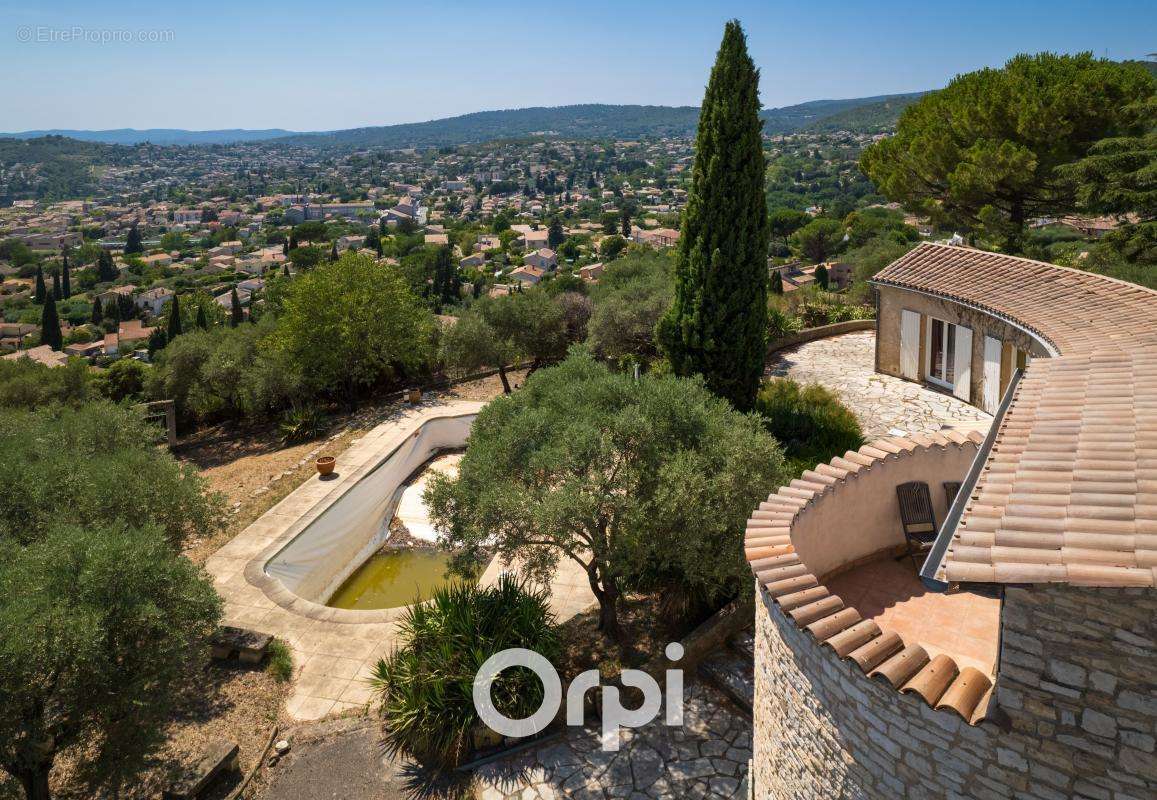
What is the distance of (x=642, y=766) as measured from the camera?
790cm

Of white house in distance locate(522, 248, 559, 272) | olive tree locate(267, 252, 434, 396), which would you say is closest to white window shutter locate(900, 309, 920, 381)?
olive tree locate(267, 252, 434, 396)

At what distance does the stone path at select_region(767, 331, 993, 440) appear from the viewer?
48.4 feet

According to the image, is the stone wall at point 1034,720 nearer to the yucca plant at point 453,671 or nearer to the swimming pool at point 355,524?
the yucca plant at point 453,671

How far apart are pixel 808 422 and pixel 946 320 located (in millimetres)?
4298

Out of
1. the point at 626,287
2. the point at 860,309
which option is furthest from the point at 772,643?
the point at 860,309

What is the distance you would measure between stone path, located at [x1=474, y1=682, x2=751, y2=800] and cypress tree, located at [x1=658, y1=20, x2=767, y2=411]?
846cm

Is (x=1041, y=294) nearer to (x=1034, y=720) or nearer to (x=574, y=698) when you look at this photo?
(x=574, y=698)

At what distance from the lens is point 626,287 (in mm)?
21781

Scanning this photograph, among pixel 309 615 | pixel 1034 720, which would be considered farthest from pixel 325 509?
pixel 1034 720

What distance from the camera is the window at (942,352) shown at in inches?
635

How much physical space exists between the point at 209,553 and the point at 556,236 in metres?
107

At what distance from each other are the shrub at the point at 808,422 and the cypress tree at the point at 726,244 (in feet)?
2.51

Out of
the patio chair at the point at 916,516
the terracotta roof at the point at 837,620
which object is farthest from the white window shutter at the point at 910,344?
the terracotta roof at the point at 837,620

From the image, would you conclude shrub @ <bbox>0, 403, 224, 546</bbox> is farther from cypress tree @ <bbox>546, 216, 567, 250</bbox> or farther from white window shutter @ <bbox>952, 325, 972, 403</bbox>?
cypress tree @ <bbox>546, 216, 567, 250</bbox>
